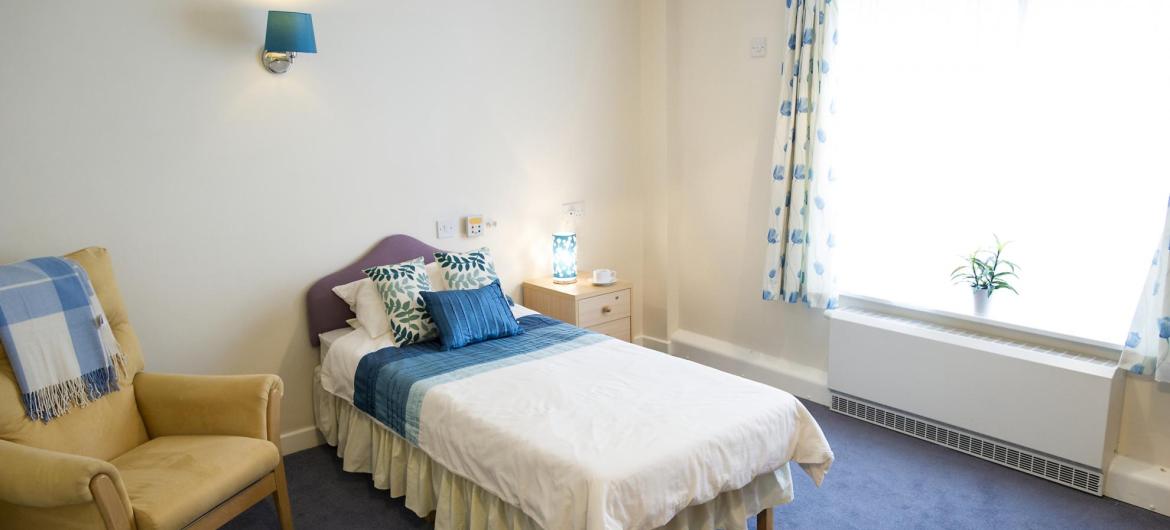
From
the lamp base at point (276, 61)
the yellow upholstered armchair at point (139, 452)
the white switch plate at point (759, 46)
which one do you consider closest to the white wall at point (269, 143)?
the lamp base at point (276, 61)

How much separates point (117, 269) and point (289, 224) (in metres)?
0.69

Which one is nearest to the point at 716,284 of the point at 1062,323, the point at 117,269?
the point at 1062,323

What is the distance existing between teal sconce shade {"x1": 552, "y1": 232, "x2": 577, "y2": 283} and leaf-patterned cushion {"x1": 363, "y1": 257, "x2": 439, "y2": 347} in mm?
1005

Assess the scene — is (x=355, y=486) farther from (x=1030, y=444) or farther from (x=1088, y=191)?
(x=1088, y=191)

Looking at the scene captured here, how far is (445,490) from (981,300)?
2477mm

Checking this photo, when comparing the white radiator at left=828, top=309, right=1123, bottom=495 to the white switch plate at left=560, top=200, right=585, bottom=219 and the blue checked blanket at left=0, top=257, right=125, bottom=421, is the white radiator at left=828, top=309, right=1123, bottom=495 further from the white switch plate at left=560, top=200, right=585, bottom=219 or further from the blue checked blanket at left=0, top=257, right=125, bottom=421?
the blue checked blanket at left=0, top=257, right=125, bottom=421

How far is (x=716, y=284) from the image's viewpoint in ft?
14.4

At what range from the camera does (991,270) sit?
10.3ft

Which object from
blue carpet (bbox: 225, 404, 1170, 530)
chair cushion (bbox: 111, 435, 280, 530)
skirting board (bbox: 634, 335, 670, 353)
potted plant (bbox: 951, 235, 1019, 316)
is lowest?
blue carpet (bbox: 225, 404, 1170, 530)

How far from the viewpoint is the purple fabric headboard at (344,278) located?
130 inches

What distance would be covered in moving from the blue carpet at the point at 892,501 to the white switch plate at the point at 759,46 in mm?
2153

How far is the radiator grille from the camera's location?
2864mm

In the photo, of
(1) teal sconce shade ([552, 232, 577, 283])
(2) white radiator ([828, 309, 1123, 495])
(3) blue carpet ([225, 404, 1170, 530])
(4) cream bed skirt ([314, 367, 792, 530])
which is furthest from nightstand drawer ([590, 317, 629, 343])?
(4) cream bed skirt ([314, 367, 792, 530])

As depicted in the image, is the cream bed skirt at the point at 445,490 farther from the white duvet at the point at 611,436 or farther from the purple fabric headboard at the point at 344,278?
the purple fabric headboard at the point at 344,278
